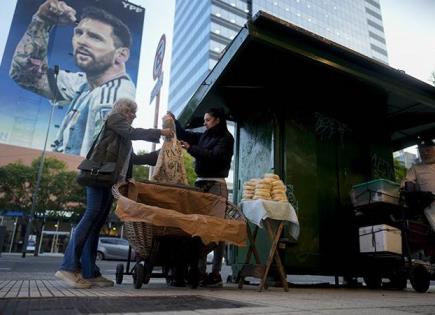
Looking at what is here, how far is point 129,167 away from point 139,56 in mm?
64201

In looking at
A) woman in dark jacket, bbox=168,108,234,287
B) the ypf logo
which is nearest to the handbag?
woman in dark jacket, bbox=168,108,234,287

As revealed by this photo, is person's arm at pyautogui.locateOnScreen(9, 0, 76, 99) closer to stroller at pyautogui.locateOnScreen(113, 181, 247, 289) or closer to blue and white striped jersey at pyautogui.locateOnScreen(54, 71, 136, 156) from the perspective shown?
blue and white striped jersey at pyautogui.locateOnScreen(54, 71, 136, 156)

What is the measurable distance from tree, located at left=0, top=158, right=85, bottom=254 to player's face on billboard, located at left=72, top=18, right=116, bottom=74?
108 ft

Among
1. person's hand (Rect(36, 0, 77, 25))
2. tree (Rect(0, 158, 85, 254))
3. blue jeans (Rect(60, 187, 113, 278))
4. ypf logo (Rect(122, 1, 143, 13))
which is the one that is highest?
ypf logo (Rect(122, 1, 143, 13))

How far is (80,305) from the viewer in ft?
8.09

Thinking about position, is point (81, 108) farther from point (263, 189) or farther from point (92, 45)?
point (263, 189)

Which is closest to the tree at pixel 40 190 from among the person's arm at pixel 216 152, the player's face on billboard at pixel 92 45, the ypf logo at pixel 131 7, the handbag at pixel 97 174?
the person's arm at pixel 216 152

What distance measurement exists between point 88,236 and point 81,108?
58635 millimetres

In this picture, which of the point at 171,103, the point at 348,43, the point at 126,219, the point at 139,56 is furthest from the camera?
the point at 348,43

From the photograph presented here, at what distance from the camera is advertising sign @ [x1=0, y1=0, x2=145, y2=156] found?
54.1 meters

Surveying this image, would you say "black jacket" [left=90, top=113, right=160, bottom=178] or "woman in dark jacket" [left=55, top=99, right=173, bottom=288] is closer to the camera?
"woman in dark jacket" [left=55, top=99, right=173, bottom=288]

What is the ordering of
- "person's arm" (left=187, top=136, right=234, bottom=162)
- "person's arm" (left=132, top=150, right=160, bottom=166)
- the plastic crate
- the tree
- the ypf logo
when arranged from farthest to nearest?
the ypf logo, the tree, the plastic crate, "person's arm" (left=132, top=150, right=160, bottom=166), "person's arm" (left=187, top=136, right=234, bottom=162)

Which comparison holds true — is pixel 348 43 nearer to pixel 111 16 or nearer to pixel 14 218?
pixel 111 16

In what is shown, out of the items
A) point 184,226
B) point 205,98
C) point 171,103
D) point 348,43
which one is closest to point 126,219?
point 184,226
